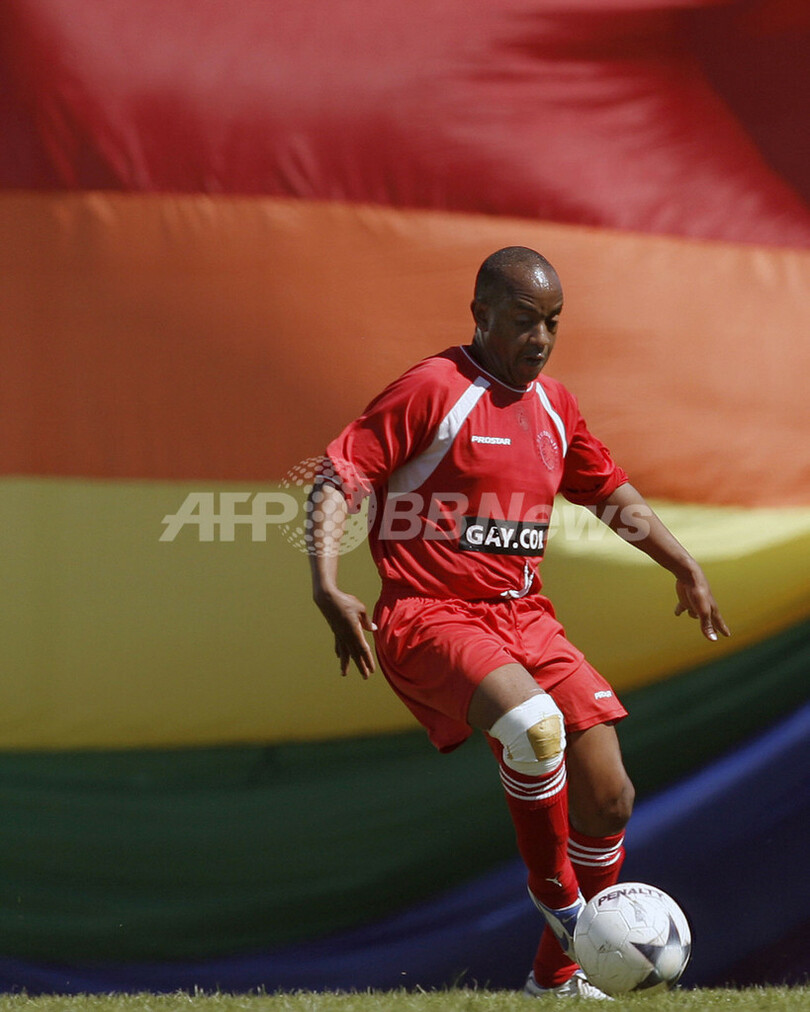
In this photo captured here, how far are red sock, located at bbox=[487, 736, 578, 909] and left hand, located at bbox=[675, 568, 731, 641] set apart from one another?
0.53 metres

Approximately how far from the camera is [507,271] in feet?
8.93

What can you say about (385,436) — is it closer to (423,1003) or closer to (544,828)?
(544,828)

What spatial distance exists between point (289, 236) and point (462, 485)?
3.05 feet

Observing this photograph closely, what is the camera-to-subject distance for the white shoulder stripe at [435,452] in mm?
2705

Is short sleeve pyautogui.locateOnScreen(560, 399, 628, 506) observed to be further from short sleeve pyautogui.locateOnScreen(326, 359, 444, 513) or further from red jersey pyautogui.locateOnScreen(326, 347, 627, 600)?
short sleeve pyautogui.locateOnScreen(326, 359, 444, 513)

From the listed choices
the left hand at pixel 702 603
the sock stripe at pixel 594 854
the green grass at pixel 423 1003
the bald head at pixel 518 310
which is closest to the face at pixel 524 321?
the bald head at pixel 518 310

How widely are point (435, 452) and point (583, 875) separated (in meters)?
0.88

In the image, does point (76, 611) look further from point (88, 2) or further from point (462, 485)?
point (88, 2)

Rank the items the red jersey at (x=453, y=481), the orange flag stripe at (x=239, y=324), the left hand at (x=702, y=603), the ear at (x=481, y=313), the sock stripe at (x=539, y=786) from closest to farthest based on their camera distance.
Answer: the sock stripe at (x=539, y=786) < the red jersey at (x=453, y=481) < the ear at (x=481, y=313) < the left hand at (x=702, y=603) < the orange flag stripe at (x=239, y=324)

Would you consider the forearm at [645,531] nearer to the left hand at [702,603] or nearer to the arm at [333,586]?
the left hand at [702,603]

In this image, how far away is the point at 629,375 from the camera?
3383 millimetres

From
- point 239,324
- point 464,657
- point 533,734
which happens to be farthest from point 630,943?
point 239,324

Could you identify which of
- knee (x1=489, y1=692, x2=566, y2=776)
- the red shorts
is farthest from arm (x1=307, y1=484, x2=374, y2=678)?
knee (x1=489, y1=692, x2=566, y2=776)

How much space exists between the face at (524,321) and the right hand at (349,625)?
606 mm
